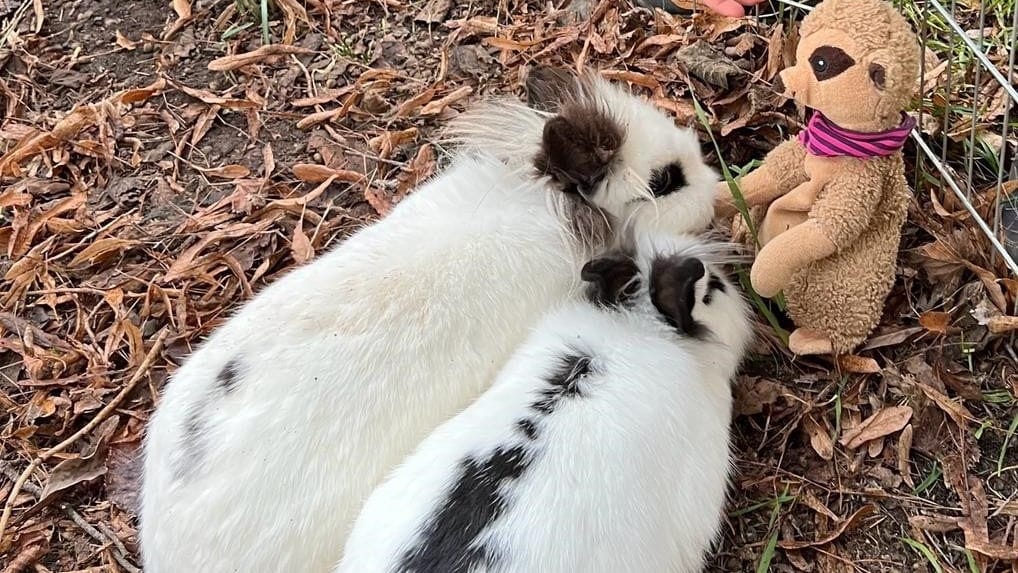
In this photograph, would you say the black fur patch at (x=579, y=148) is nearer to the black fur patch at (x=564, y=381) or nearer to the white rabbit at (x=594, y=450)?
the white rabbit at (x=594, y=450)

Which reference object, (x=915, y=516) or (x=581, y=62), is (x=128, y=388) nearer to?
(x=581, y=62)

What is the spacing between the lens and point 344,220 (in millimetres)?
3303

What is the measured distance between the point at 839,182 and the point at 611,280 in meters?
0.60

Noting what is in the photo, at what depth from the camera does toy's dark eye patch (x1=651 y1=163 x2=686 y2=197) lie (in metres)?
Answer: 2.67

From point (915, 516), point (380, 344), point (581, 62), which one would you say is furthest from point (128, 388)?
point (915, 516)

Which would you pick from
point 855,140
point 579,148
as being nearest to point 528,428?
point 579,148

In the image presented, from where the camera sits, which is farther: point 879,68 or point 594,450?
point 879,68

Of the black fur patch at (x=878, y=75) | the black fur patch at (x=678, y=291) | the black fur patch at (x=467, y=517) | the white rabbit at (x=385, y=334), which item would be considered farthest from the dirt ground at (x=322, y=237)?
the black fur patch at (x=467, y=517)

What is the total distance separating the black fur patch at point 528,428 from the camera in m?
2.04

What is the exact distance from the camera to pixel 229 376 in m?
2.22

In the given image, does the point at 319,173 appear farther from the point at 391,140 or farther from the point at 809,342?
the point at 809,342

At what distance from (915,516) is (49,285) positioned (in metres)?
2.67

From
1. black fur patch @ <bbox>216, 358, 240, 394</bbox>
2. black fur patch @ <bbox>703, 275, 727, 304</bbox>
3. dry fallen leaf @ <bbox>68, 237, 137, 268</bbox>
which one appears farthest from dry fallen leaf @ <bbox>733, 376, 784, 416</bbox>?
dry fallen leaf @ <bbox>68, 237, 137, 268</bbox>

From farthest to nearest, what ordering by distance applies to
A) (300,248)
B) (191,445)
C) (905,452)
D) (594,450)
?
(300,248)
(905,452)
(191,445)
(594,450)
